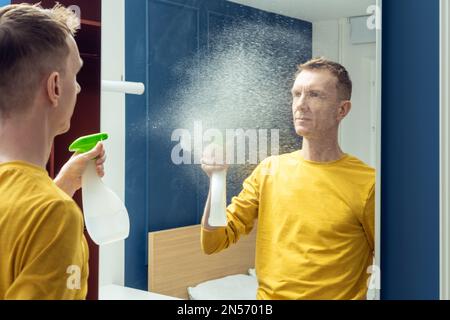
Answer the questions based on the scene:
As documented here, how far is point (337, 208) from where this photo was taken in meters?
1.29

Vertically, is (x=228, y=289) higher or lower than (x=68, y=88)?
lower

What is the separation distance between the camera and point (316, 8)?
128 centimetres

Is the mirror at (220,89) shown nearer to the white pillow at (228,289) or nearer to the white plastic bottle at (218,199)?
the white plastic bottle at (218,199)

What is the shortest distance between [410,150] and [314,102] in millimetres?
242

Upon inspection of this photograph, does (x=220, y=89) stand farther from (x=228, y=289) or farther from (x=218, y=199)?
(x=228, y=289)

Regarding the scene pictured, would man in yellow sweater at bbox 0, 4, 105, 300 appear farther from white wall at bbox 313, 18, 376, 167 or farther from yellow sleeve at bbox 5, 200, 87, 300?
white wall at bbox 313, 18, 376, 167

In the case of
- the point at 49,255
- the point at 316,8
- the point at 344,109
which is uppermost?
the point at 316,8

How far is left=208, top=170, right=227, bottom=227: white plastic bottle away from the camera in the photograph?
1.35 m

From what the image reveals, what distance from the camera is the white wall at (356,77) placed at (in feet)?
4.16

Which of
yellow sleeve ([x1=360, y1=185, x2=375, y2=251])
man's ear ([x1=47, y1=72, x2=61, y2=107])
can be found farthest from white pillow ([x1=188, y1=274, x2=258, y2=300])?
man's ear ([x1=47, y1=72, x2=61, y2=107])

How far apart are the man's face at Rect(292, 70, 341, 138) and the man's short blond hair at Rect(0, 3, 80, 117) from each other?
1.63 feet

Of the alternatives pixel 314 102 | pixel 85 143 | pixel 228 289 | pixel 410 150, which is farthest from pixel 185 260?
pixel 410 150
